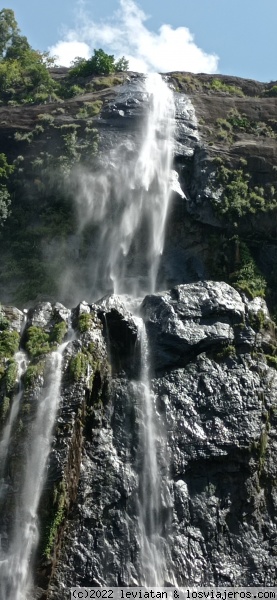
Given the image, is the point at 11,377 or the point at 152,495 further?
the point at 11,377

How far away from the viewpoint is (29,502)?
45.8 feet

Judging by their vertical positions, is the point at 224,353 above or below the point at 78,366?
above

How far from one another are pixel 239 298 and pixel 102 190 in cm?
758

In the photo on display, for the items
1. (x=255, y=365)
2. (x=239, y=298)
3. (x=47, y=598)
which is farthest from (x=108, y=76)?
(x=47, y=598)

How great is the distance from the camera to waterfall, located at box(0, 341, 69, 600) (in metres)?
13.3

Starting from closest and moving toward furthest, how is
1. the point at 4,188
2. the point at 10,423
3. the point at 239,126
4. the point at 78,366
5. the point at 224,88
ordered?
the point at 10,423, the point at 78,366, the point at 4,188, the point at 239,126, the point at 224,88

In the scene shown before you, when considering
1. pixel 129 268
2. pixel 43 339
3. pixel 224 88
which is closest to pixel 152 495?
pixel 43 339

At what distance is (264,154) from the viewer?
25.8 m

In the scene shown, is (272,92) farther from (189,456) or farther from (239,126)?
(189,456)

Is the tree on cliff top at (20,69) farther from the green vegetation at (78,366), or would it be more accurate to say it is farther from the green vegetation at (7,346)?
the green vegetation at (78,366)

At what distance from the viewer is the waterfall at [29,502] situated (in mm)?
13320

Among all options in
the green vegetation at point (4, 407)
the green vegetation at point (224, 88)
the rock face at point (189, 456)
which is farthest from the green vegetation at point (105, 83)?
the green vegetation at point (4, 407)

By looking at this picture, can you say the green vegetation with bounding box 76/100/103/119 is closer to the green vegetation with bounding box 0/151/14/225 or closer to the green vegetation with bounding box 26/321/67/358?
the green vegetation with bounding box 0/151/14/225

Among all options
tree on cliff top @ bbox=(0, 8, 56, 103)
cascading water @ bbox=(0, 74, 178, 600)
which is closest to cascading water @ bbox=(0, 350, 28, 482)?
cascading water @ bbox=(0, 74, 178, 600)
